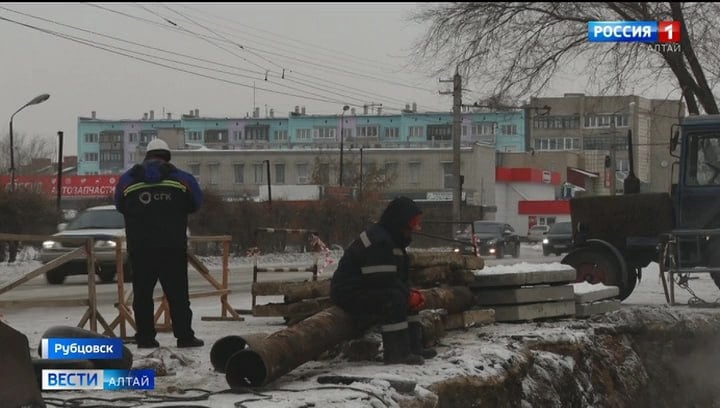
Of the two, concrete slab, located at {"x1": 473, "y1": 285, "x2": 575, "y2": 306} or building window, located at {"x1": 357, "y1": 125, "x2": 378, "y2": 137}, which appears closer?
concrete slab, located at {"x1": 473, "y1": 285, "x2": 575, "y2": 306}

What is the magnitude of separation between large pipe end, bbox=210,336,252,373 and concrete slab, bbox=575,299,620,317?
6752 millimetres

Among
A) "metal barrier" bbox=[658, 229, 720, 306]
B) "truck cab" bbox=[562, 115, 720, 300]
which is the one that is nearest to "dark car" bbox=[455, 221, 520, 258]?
"truck cab" bbox=[562, 115, 720, 300]

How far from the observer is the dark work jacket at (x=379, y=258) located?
9.23m

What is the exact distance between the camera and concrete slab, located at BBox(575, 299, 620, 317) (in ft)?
46.8

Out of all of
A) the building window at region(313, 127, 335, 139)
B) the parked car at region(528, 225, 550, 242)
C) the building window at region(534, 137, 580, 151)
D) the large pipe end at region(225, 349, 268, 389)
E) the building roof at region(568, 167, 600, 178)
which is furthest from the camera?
the building window at region(313, 127, 335, 139)

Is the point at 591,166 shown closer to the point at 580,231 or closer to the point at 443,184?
the point at 443,184

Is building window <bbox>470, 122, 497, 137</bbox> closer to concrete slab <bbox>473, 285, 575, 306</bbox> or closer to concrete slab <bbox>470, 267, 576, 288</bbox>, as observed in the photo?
concrete slab <bbox>470, 267, 576, 288</bbox>

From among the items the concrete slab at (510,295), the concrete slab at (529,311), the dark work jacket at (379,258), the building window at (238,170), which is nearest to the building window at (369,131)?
the building window at (238,170)

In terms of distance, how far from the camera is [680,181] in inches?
696

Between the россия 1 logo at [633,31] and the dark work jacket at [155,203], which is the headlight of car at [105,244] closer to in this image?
the dark work jacket at [155,203]

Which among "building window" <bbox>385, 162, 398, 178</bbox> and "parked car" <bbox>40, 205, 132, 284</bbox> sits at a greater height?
"building window" <bbox>385, 162, 398, 178</bbox>

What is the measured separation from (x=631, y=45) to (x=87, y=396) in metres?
22.2

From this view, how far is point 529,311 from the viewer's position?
13188 millimetres

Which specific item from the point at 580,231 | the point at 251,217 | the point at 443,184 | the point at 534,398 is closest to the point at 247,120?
the point at 443,184
